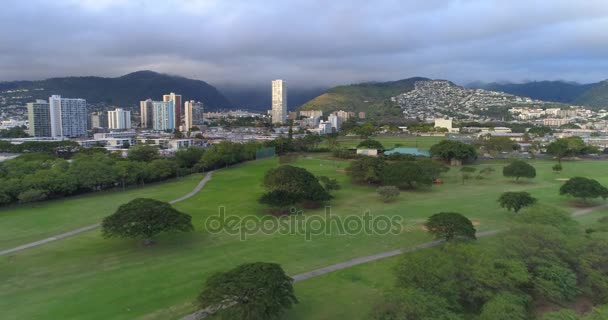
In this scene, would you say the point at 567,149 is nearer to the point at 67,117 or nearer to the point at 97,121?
the point at 67,117

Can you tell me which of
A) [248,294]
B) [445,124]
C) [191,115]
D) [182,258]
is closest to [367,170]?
[182,258]

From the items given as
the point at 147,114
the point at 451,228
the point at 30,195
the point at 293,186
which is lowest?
the point at 451,228

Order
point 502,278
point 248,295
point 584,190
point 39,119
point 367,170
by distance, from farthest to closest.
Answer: point 39,119 < point 367,170 < point 584,190 < point 502,278 < point 248,295

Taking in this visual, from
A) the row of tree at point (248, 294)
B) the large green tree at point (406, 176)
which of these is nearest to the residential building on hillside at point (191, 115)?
the large green tree at point (406, 176)

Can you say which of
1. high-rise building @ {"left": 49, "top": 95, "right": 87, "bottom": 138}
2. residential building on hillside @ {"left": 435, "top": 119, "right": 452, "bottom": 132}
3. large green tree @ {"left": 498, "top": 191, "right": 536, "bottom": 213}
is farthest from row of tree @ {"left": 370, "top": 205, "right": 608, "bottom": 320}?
high-rise building @ {"left": 49, "top": 95, "right": 87, "bottom": 138}

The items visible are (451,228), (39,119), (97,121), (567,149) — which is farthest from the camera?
(97,121)

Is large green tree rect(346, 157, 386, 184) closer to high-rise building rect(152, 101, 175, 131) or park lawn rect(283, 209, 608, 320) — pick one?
park lawn rect(283, 209, 608, 320)

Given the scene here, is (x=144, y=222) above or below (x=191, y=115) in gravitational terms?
below
